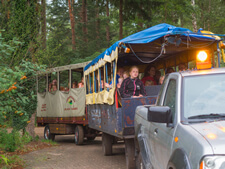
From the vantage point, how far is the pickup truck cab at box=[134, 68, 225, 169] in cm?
329

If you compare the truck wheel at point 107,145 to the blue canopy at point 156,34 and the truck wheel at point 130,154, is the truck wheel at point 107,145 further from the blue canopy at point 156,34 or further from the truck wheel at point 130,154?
the blue canopy at point 156,34

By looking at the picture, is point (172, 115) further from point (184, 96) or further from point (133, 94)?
point (133, 94)

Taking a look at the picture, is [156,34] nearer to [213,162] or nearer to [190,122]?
[190,122]

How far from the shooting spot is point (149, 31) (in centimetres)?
923

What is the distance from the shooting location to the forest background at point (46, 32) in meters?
8.56

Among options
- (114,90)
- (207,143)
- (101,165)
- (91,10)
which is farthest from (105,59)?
(91,10)

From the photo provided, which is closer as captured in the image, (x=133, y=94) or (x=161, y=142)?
(x=161, y=142)

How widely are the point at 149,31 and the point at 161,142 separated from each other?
5.11 meters

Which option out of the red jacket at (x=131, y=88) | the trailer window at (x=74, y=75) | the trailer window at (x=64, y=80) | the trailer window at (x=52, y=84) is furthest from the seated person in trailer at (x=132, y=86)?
the trailer window at (x=52, y=84)

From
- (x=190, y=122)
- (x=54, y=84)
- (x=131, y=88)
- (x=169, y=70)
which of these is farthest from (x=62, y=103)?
(x=190, y=122)

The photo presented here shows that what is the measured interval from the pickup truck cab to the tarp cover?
10.1 metres

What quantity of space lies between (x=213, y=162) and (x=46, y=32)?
16.1 metres

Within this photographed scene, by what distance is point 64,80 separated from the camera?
16.8 metres

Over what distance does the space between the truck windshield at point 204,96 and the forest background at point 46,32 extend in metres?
4.32
